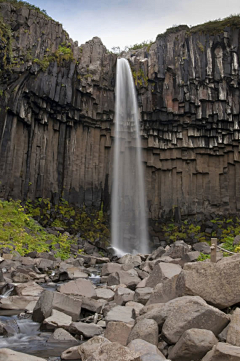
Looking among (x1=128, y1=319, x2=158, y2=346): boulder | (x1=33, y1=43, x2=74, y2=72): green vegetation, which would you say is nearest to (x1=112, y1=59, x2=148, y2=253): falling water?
(x1=33, y1=43, x2=74, y2=72): green vegetation

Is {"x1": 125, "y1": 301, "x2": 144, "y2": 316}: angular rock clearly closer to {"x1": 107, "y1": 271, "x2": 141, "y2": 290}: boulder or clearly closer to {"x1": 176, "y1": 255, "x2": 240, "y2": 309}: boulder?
{"x1": 176, "y1": 255, "x2": 240, "y2": 309}: boulder

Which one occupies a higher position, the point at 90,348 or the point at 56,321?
the point at 90,348

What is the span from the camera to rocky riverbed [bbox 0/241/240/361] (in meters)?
4.06

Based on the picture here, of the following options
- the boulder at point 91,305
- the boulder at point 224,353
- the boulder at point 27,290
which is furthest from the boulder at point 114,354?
the boulder at point 27,290

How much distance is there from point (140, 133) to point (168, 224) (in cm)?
744

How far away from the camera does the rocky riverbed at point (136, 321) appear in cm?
406

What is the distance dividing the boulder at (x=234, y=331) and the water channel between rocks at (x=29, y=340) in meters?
2.37

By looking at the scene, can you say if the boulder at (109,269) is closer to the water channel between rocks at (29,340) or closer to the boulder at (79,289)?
the boulder at (79,289)

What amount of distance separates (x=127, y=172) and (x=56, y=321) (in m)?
19.9

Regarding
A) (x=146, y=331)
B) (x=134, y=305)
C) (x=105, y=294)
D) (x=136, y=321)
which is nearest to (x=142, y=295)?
(x=134, y=305)

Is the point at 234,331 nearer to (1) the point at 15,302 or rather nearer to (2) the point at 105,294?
(2) the point at 105,294

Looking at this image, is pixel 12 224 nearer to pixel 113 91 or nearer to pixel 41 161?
pixel 41 161

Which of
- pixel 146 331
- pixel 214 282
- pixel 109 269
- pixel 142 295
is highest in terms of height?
pixel 214 282

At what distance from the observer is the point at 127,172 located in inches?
1000
